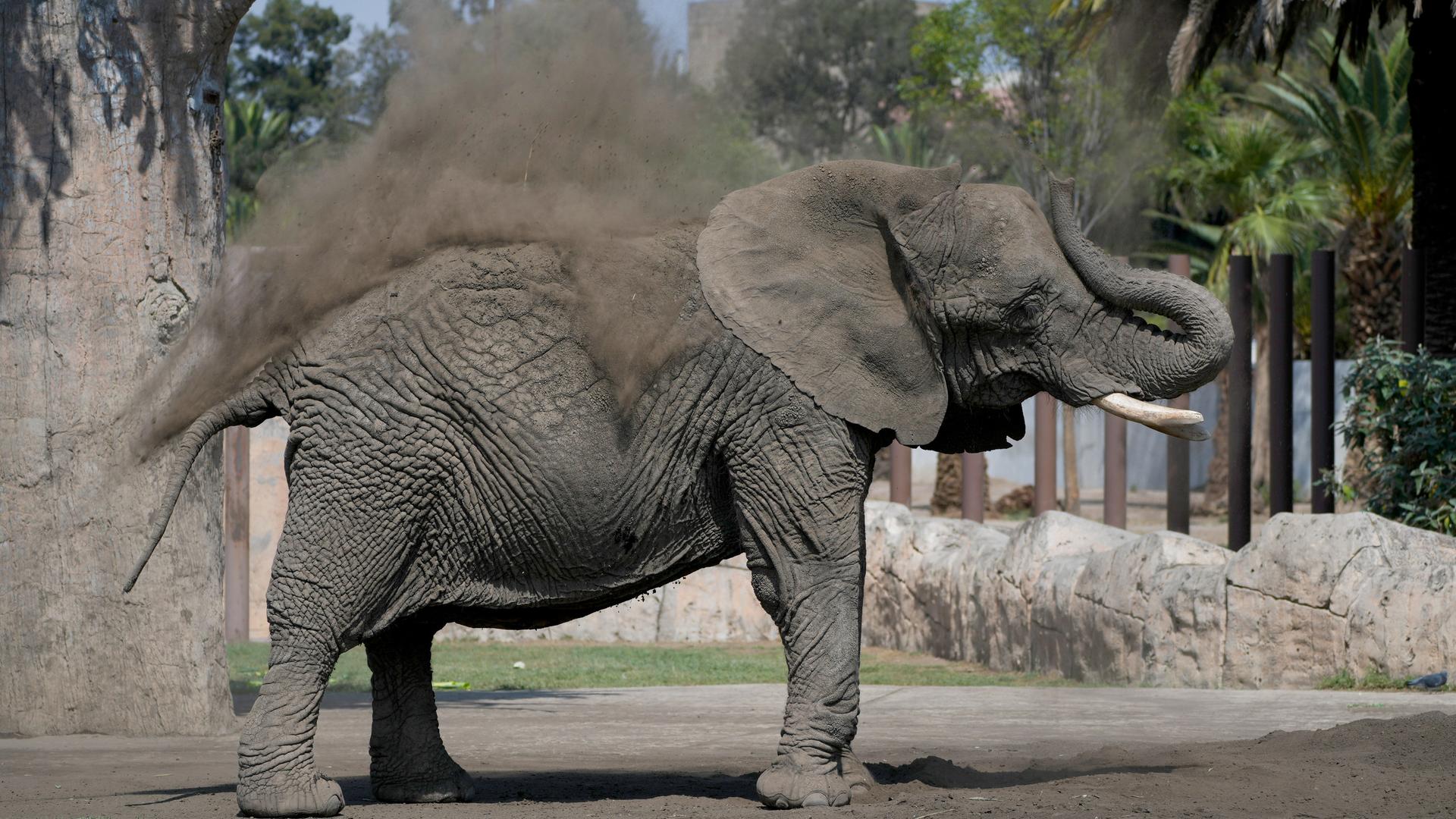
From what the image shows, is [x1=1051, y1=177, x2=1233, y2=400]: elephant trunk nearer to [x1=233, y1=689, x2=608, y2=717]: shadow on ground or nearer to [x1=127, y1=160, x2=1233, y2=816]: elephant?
[x1=127, y1=160, x2=1233, y2=816]: elephant

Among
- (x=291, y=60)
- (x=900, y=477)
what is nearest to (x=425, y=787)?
(x=900, y=477)

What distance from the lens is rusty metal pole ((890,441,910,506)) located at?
1856cm

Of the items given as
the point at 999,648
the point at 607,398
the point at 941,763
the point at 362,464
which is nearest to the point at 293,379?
the point at 362,464

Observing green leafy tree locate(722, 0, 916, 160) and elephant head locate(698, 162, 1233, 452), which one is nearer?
elephant head locate(698, 162, 1233, 452)

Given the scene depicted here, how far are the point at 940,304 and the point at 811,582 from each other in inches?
46.2

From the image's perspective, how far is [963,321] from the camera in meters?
6.50

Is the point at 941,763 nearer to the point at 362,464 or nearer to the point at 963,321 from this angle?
the point at 963,321

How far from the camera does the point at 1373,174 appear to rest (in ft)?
82.3

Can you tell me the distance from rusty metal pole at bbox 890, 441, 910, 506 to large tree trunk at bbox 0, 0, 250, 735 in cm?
1037

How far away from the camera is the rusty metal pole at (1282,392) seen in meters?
15.6

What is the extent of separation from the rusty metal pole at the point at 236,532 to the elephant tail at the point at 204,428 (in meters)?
9.57

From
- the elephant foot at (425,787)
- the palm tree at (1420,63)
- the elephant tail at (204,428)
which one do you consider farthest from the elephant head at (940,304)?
the palm tree at (1420,63)

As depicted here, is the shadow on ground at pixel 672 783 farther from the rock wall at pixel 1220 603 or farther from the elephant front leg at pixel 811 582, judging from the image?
the rock wall at pixel 1220 603

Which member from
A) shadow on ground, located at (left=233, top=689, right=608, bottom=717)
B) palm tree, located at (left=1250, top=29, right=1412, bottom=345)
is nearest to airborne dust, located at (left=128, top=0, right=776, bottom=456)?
shadow on ground, located at (left=233, top=689, right=608, bottom=717)
